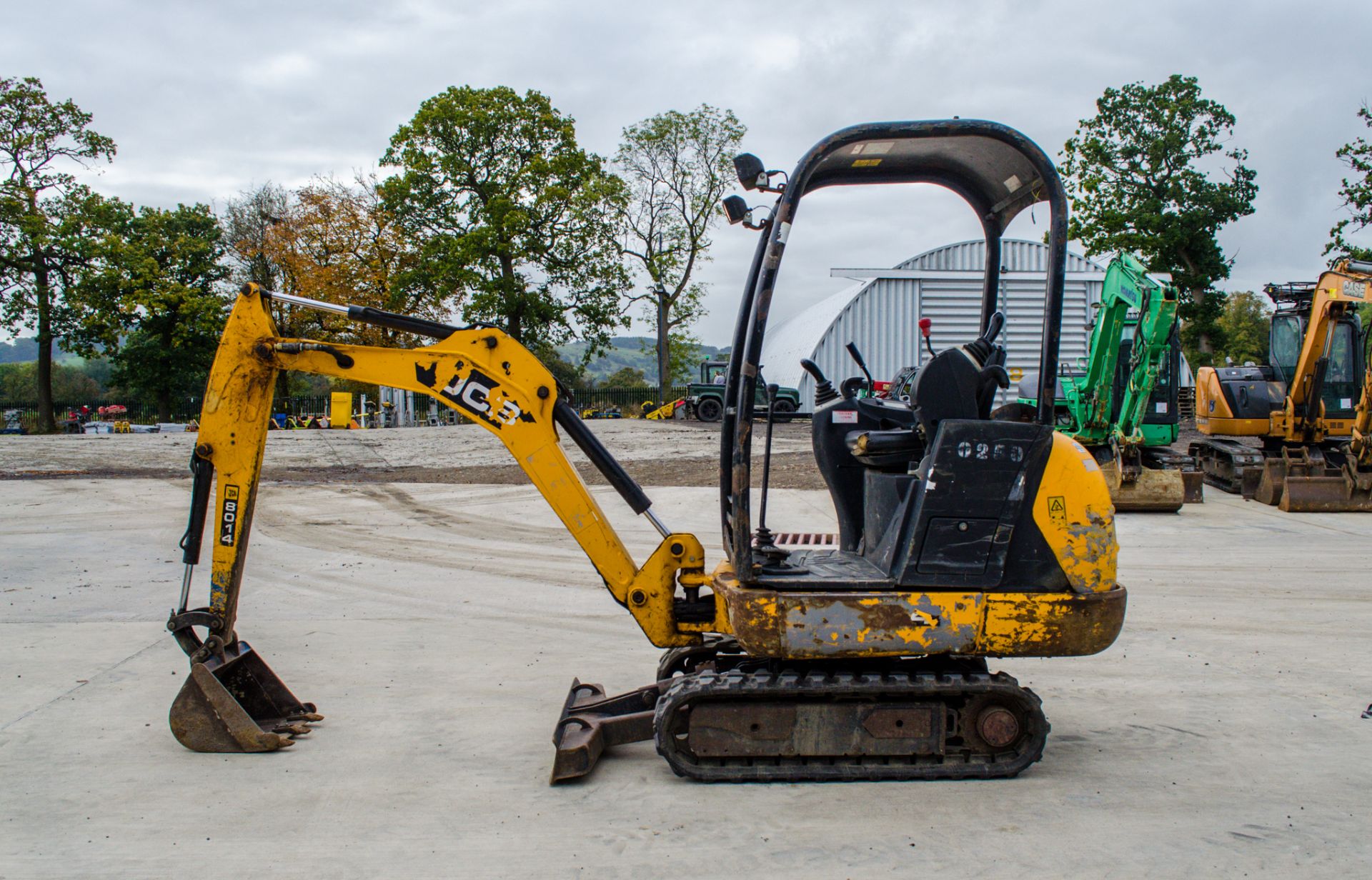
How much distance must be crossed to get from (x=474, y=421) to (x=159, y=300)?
1680 inches

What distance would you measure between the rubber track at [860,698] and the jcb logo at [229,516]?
221cm

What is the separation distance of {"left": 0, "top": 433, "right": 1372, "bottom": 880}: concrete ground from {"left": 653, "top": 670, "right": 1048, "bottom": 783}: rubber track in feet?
0.24

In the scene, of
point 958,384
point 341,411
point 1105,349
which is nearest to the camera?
point 958,384

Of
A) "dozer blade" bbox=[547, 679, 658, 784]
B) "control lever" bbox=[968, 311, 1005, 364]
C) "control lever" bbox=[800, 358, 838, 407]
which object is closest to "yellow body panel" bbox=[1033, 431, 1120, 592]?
"control lever" bbox=[968, 311, 1005, 364]

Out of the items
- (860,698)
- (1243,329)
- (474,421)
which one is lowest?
(860,698)

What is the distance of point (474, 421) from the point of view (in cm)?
467

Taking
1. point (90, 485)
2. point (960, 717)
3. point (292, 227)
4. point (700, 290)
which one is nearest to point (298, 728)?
point (960, 717)

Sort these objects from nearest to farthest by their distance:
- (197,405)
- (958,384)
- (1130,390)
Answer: (958,384) → (1130,390) → (197,405)

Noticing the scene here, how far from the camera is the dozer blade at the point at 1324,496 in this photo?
13.4 metres

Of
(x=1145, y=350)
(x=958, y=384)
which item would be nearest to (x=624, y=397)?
(x=1145, y=350)

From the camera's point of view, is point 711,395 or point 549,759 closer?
point 549,759

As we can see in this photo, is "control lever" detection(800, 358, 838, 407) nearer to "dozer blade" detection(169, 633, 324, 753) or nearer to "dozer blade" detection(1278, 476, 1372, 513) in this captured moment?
"dozer blade" detection(169, 633, 324, 753)

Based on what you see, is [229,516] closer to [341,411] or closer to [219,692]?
[219,692]

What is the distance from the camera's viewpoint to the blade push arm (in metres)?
4.66
